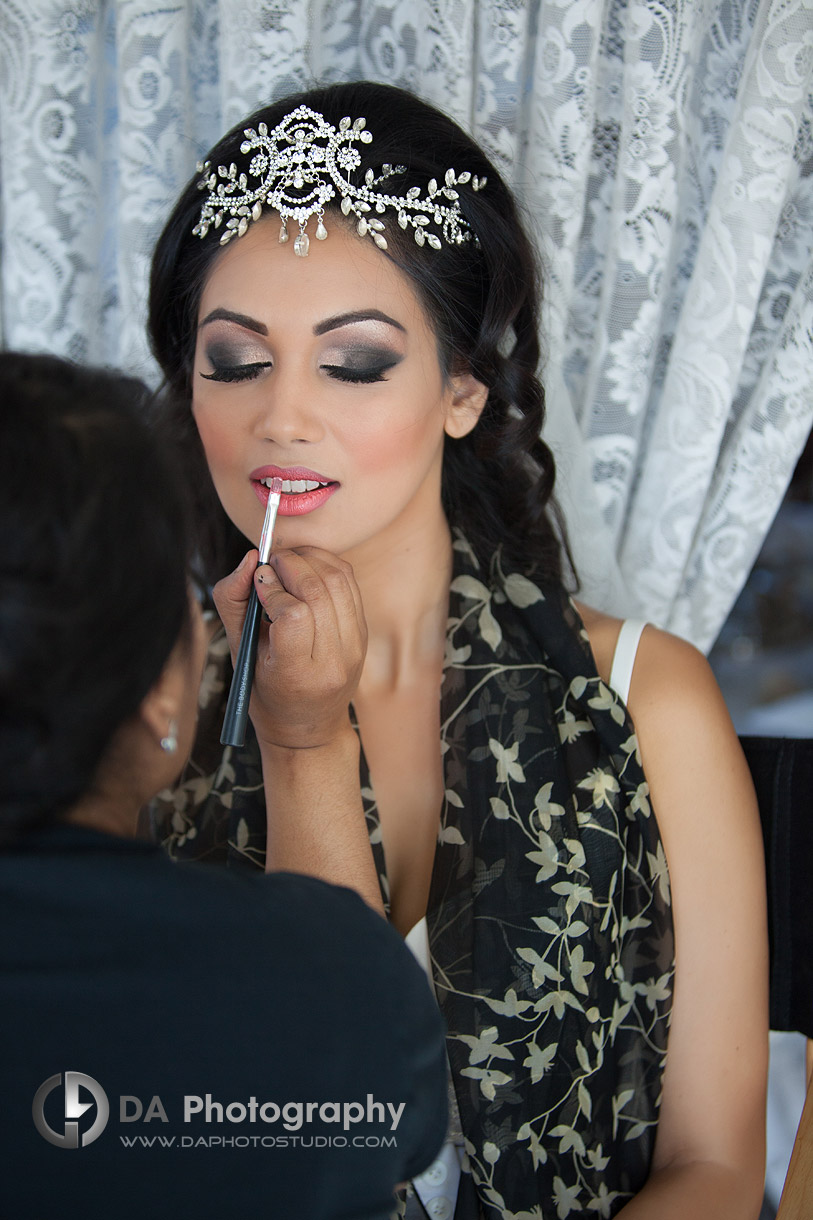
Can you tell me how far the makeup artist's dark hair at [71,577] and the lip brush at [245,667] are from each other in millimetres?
282

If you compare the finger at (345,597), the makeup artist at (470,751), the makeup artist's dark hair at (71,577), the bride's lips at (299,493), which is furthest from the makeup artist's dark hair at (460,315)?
the makeup artist's dark hair at (71,577)

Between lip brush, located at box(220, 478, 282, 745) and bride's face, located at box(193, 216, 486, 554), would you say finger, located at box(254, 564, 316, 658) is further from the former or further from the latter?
bride's face, located at box(193, 216, 486, 554)

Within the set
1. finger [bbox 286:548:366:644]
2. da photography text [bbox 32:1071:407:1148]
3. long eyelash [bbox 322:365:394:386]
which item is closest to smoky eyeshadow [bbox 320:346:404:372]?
long eyelash [bbox 322:365:394:386]

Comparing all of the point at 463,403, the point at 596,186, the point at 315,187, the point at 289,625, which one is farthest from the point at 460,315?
the point at 289,625

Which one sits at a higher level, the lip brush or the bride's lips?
the bride's lips

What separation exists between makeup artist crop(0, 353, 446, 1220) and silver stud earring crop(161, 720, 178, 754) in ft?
0.07

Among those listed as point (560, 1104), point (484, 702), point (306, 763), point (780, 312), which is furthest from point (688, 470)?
point (560, 1104)

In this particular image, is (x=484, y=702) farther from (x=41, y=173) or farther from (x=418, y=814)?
(x=41, y=173)

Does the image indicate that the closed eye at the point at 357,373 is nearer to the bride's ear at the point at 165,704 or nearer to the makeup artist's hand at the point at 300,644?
the makeup artist's hand at the point at 300,644

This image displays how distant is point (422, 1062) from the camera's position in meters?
0.64

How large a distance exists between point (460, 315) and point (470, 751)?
0.51 meters

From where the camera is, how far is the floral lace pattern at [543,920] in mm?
1054

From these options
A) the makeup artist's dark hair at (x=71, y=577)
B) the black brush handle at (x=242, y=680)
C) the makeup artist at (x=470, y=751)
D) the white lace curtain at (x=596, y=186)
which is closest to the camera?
the makeup artist's dark hair at (x=71, y=577)

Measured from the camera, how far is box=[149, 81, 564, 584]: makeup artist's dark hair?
116cm
